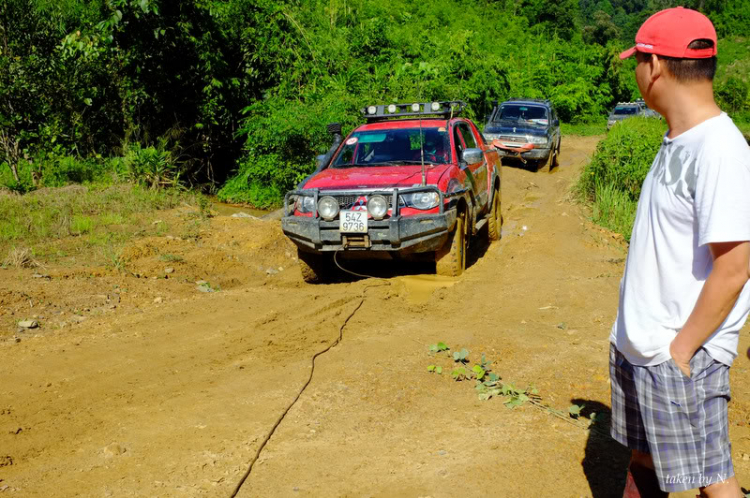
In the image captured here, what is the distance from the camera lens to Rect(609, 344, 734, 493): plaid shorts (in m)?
2.24

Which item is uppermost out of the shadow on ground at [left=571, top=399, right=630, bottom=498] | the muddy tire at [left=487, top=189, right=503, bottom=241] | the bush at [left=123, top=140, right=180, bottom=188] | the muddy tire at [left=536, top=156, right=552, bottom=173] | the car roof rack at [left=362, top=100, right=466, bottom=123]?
the car roof rack at [left=362, top=100, right=466, bottom=123]

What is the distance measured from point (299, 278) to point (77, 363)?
3.52 m

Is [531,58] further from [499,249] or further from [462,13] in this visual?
[499,249]

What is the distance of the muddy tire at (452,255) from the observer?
7605 millimetres

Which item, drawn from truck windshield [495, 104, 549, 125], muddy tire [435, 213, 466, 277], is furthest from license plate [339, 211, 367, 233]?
truck windshield [495, 104, 549, 125]

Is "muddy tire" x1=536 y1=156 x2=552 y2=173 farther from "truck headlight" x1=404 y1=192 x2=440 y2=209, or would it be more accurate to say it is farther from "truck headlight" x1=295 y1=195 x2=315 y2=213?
"truck headlight" x1=295 y1=195 x2=315 y2=213

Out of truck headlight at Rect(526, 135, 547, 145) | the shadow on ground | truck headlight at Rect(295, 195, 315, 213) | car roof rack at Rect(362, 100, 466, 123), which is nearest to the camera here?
the shadow on ground

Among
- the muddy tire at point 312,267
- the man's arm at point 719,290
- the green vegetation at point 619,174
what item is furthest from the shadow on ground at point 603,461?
the green vegetation at point 619,174

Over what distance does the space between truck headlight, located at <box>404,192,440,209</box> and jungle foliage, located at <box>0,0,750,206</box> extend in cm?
596

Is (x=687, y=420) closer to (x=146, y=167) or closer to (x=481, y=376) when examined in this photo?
(x=481, y=376)

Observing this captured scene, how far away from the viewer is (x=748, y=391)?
4660mm

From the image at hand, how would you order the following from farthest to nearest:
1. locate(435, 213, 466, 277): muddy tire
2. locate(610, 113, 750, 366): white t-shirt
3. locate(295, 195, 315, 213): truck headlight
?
1. locate(435, 213, 466, 277): muddy tire
2. locate(295, 195, 315, 213): truck headlight
3. locate(610, 113, 750, 366): white t-shirt

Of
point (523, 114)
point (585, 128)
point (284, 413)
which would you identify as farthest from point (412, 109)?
point (585, 128)

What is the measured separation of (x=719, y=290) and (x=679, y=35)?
0.81 meters
